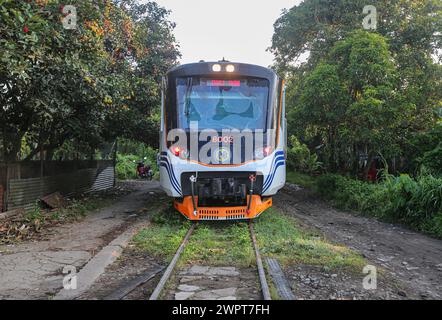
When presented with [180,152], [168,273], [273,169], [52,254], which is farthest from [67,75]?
[168,273]

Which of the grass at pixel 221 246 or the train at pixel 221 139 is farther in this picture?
the train at pixel 221 139

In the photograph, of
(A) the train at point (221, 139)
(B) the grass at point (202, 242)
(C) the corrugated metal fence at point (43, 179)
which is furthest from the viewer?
(C) the corrugated metal fence at point (43, 179)

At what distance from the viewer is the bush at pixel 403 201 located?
912 cm

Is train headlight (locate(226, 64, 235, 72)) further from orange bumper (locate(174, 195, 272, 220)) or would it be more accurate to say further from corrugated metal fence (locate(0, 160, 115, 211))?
corrugated metal fence (locate(0, 160, 115, 211))

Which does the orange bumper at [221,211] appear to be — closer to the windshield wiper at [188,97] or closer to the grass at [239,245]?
the grass at [239,245]

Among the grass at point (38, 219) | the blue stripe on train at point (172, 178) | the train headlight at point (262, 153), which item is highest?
the train headlight at point (262, 153)

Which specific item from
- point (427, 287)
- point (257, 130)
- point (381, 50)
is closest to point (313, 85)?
point (381, 50)

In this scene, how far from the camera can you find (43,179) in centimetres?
1188

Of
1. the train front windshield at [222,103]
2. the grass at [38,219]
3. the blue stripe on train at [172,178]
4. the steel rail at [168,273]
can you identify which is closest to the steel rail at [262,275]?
the steel rail at [168,273]

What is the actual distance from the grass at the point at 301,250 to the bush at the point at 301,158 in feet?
59.7

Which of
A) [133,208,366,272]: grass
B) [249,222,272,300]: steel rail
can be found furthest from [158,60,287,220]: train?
[249,222,272,300]: steel rail

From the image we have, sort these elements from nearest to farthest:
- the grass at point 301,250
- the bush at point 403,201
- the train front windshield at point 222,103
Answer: the grass at point 301,250 → the train front windshield at point 222,103 → the bush at point 403,201
